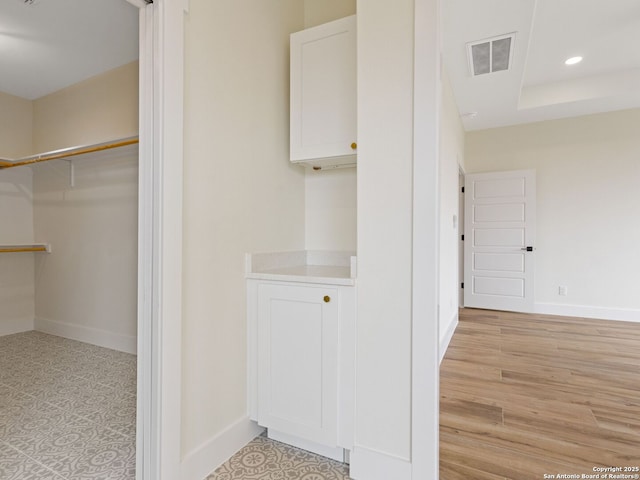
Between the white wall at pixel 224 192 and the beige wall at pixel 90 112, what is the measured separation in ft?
5.19

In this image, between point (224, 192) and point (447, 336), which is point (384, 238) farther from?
point (447, 336)

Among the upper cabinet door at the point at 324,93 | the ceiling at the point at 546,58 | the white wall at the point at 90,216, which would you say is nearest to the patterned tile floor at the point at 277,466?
the upper cabinet door at the point at 324,93

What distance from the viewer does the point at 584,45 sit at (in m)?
3.28

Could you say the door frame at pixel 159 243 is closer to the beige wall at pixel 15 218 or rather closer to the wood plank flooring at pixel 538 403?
the wood plank flooring at pixel 538 403

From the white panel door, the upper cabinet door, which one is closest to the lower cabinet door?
the upper cabinet door

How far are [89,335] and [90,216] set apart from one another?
3.84 feet

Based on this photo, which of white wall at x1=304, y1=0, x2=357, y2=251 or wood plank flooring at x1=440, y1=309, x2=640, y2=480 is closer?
wood plank flooring at x1=440, y1=309, x2=640, y2=480

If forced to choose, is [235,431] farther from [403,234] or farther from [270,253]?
[403,234]

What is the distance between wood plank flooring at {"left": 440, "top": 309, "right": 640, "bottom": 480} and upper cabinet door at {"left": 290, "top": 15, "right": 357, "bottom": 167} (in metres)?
1.72

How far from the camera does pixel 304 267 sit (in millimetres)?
2102

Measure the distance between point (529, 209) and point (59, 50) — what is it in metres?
5.56

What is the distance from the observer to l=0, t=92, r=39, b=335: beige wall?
3.43 m

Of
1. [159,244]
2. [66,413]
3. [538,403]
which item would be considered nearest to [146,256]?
[159,244]

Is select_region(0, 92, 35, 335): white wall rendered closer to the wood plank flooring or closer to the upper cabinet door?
the upper cabinet door
